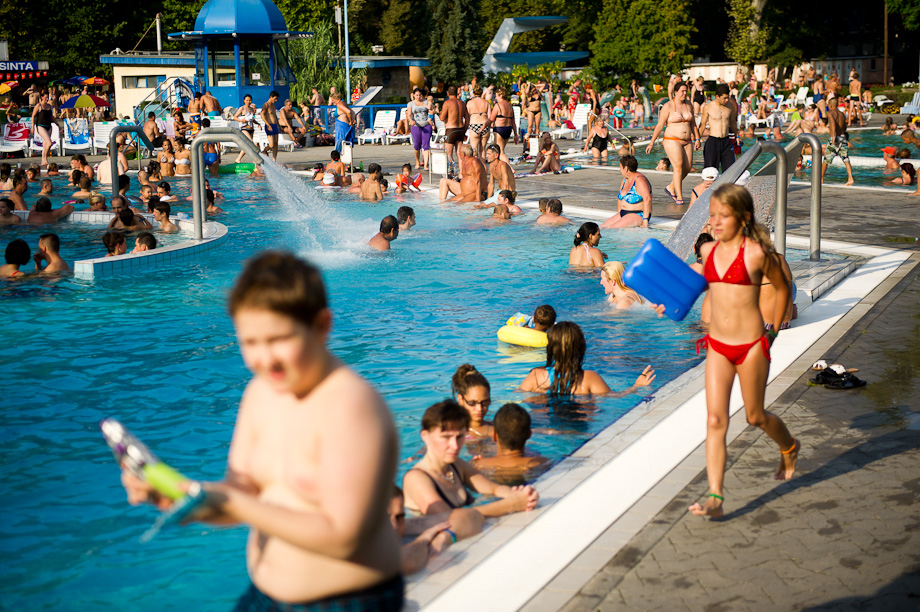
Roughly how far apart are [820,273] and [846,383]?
4.08 m

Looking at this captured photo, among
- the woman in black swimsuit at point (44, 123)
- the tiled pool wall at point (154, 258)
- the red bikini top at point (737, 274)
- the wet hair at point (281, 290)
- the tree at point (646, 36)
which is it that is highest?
the tree at point (646, 36)

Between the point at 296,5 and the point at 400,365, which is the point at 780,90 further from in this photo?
the point at 400,365

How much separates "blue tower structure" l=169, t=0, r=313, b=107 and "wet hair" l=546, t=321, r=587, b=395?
28.6 m

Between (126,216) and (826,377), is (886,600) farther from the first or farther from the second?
(126,216)

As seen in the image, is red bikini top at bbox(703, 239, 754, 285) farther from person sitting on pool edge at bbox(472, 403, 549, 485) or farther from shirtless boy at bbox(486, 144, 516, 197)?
shirtless boy at bbox(486, 144, 516, 197)

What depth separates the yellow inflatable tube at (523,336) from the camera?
8.55m

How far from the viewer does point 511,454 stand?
5824 mm

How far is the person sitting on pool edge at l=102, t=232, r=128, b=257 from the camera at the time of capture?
12.1 metres

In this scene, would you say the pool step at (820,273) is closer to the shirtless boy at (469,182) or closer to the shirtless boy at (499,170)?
the shirtless boy at (499,170)

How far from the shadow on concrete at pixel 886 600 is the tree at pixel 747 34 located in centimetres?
5548

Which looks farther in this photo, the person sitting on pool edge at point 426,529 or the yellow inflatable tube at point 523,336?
the yellow inflatable tube at point 523,336

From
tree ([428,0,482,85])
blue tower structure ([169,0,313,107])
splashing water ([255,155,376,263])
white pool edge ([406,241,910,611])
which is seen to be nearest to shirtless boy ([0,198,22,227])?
splashing water ([255,155,376,263])

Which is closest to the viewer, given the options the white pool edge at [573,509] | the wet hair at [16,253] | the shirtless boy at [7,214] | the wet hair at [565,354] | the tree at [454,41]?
the white pool edge at [573,509]

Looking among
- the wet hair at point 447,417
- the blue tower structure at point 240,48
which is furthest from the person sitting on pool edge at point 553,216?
the blue tower structure at point 240,48
